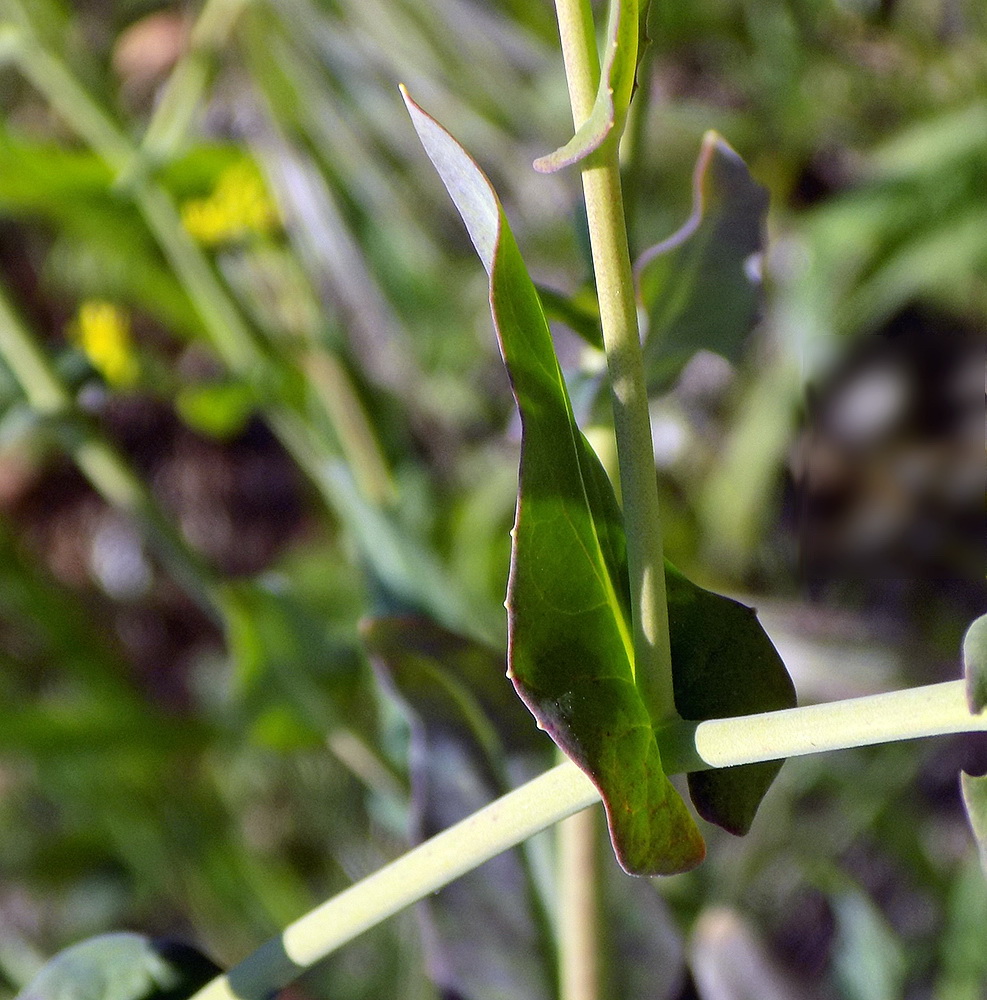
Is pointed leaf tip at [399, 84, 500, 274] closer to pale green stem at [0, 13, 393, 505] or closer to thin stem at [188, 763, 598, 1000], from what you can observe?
thin stem at [188, 763, 598, 1000]

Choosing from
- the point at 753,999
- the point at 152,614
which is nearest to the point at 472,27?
the point at 753,999

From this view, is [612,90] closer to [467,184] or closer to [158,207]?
[467,184]

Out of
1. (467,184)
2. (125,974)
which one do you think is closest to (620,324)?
(467,184)

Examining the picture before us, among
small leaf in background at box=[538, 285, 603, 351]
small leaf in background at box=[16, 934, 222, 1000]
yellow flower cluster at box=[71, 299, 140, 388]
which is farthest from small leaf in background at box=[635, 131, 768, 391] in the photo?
yellow flower cluster at box=[71, 299, 140, 388]

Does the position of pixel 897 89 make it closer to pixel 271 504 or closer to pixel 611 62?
pixel 271 504

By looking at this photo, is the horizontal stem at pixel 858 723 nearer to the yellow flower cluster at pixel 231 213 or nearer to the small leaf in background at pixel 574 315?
the small leaf in background at pixel 574 315

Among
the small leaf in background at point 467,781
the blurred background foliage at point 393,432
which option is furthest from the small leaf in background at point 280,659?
the small leaf in background at point 467,781
